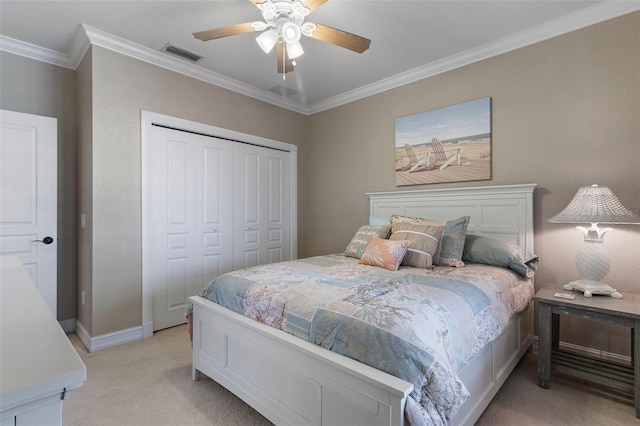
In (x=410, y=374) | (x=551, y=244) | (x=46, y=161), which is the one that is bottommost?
(x=410, y=374)

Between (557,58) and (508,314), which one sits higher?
(557,58)

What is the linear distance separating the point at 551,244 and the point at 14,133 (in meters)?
4.64

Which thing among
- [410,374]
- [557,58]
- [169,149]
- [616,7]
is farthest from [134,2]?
[616,7]

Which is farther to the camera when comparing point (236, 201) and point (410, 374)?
point (236, 201)

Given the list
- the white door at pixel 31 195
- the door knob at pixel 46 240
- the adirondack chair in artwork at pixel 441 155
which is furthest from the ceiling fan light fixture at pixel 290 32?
the door knob at pixel 46 240

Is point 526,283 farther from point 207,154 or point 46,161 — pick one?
point 46,161

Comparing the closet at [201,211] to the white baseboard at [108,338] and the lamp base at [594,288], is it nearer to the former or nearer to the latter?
the white baseboard at [108,338]

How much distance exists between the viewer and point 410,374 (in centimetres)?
115

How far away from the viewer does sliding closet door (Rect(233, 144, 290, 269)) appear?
12.5ft

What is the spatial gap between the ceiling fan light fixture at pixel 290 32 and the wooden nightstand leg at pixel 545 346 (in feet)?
7.85

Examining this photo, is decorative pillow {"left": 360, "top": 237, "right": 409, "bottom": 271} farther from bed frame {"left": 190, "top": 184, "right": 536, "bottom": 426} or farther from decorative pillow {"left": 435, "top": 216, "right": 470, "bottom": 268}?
bed frame {"left": 190, "top": 184, "right": 536, "bottom": 426}

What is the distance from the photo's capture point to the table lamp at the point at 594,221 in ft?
6.63

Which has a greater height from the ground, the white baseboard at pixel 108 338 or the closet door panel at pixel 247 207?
the closet door panel at pixel 247 207

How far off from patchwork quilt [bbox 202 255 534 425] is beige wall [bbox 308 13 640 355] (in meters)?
0.68
